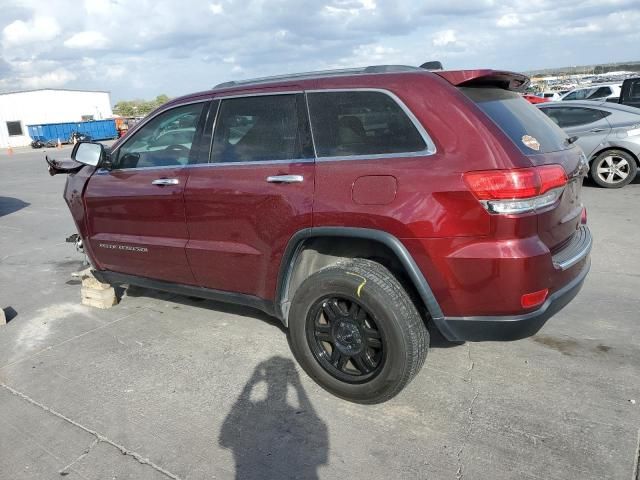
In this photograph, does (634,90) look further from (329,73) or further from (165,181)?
(165,181)

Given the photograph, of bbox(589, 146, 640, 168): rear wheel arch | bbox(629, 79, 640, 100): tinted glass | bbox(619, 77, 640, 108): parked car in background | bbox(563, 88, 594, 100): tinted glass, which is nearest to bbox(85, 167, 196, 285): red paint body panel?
bbox(589, 146, 640, 168): rear wheel arch

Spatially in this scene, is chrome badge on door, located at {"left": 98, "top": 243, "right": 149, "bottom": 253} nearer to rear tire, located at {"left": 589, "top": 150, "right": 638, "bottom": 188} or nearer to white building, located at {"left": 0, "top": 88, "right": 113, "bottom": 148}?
rear tire, located at {"left": 589, "top": 150, "right": 638, "bottom": 188}

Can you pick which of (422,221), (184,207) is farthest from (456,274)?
(184,207)

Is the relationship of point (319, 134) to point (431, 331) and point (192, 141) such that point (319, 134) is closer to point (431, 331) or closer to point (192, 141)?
point (192, 141)

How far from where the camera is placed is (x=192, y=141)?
3.62m

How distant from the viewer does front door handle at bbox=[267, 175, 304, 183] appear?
2.96 meters

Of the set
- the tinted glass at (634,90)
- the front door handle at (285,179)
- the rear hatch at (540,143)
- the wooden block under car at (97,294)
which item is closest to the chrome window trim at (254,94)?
the front door handle at (285,179)

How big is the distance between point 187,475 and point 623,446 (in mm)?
2181

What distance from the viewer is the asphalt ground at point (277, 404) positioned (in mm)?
2539

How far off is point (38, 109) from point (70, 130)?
35.1ft

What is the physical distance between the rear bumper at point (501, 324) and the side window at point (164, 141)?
215 cm

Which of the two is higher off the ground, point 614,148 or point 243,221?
point 243,221

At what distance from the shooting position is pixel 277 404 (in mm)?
3055

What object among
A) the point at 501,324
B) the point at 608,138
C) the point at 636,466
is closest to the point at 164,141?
the point at 501,324
